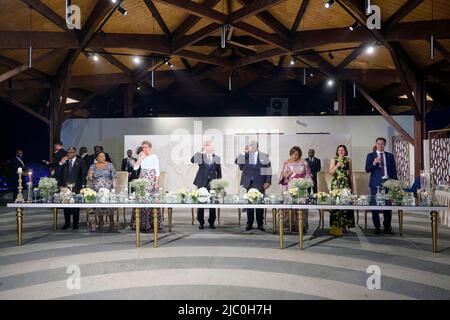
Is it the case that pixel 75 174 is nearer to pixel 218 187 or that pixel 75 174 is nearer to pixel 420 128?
pixel 218 187

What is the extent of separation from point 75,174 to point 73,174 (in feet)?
0.11

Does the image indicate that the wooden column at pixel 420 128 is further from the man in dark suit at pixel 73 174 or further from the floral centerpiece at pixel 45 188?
the floral centerpiece at pixel 45 188

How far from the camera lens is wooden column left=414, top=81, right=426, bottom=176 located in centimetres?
1121

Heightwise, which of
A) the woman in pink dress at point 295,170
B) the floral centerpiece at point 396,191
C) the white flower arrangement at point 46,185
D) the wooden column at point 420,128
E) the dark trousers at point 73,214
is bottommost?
the dark trousers at point 73,214

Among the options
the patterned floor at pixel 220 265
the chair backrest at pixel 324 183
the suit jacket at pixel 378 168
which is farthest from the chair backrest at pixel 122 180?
the suit jacket at pixel 378 168

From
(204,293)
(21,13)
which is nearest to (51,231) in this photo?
(21,13)

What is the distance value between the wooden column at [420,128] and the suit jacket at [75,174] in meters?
8.26

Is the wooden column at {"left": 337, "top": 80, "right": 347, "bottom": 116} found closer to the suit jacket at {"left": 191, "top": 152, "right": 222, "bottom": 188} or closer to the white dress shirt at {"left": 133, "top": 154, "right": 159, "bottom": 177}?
the suit jacket at {"left": 191, "top": 152, "right": 222, "bottom": 188}

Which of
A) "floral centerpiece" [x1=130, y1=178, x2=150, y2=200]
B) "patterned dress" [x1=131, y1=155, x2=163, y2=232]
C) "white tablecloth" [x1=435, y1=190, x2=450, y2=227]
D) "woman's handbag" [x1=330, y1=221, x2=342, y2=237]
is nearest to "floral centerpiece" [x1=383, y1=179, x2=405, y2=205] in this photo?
"woman's handbag" [x1=330, y1=221, x2=342, y2=237]

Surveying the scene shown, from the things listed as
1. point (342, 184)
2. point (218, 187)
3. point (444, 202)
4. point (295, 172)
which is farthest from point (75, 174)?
point (444, 202)

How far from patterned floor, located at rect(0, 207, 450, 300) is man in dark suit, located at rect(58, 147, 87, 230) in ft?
1.38

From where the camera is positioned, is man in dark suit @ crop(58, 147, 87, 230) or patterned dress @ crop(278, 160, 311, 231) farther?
man in dark suit @ crop(58, 147, 87, 230)

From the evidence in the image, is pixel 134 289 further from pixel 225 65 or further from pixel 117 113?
pixel 117 113

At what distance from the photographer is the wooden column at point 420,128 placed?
11.2 meters
